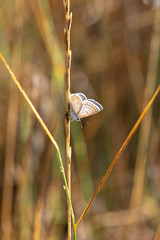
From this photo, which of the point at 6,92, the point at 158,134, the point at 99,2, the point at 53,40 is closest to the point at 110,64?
the point at 99,2

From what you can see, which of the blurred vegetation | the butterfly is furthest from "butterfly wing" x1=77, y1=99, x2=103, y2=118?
the blurred vegetation

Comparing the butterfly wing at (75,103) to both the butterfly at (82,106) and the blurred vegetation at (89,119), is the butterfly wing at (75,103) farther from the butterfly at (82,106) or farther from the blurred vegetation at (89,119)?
the blurred vegetation at (89,119)

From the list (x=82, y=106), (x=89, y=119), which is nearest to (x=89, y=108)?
(x=82, y=106)

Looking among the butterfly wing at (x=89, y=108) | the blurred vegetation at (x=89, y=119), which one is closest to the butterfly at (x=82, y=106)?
the butterfly wing at (x=89, y=108)

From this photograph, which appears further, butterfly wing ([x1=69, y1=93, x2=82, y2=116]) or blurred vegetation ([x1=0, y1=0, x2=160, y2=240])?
blurred vegetation ([x1=0, y1=0, x2=160, y2=240])

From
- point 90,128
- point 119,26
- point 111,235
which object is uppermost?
point 119,26

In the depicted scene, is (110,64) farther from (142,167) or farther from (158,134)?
(142,167)

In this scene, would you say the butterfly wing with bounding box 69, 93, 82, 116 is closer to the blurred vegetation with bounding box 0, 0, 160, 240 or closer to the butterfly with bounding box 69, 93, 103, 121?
the butterfly with bounding box 69, 93, 103, 121
